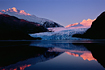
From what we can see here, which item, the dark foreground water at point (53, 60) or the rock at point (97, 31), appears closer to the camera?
the dark foreground water at point (53, 60)

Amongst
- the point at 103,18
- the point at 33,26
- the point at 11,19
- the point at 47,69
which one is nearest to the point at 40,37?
the point at 103,18

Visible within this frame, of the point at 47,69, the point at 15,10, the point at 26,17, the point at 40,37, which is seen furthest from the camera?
the point at 15,10

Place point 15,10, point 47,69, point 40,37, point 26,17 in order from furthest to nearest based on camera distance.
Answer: point 15,10 → point 26,17 → point 40,37 → point 47,69

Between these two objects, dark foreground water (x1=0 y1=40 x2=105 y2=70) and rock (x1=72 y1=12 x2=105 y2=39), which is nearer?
dark foreground water (x1=0 y1=40 x2=105 y2=70)

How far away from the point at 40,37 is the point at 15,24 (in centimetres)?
3735

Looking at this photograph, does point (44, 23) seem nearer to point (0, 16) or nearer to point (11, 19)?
point (11, 19)

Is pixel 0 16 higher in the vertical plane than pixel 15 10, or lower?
lower

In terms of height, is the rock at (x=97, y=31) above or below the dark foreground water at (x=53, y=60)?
above

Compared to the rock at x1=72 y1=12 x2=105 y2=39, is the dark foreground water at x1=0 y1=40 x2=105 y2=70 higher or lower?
lower

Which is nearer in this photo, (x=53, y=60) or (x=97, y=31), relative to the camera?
(x=53, y=60)

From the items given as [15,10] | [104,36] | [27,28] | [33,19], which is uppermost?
[15,10]

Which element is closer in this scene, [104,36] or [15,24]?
[104,36]

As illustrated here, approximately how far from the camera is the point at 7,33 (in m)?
42.9

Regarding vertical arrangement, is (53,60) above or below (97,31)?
below
